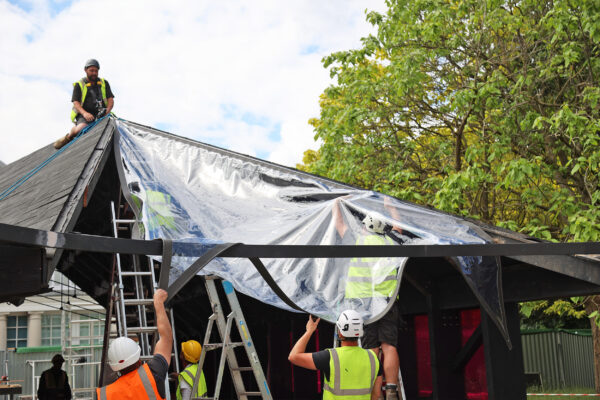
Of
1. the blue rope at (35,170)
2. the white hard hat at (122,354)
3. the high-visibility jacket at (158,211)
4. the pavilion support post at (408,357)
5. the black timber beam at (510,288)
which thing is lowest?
the pavilion support post at (408,357)

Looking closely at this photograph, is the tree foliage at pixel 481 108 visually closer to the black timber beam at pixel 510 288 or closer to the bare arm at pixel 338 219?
the black timber beam at pixel 510 288

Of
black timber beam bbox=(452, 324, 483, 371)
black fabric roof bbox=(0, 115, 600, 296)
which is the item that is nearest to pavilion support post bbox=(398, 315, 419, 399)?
black timber beam bbox=(452, 324, 483, 371)

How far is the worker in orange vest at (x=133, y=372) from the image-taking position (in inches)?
168

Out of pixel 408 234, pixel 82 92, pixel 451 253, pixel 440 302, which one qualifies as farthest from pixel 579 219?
pixel 82 92

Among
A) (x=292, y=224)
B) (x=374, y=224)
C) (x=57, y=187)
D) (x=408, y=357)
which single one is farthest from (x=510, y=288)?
(x=57, y=187)

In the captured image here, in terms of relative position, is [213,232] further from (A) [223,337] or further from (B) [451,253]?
(B) [451,253]

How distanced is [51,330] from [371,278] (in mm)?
36101

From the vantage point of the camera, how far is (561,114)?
421 inches

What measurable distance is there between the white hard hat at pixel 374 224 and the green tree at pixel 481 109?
5.03m

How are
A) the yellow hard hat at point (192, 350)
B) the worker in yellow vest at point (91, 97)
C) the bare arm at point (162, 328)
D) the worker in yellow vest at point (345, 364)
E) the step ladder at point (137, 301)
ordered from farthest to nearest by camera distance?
the worker in yellow vest at point (91, 97) < the yellow hard hat at point (192, 350) < the step ladder at point (137, 301) < the worker in yellow vest at point (345, 364) < the bare arm at point (162, 328)

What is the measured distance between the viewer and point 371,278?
6004mm

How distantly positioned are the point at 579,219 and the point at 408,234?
16.2 ft

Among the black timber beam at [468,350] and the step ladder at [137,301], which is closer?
the step ladder at [137,301]

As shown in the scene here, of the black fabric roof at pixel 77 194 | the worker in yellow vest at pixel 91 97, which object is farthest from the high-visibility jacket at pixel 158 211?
the worker in yellow vest at pixel 91 97
